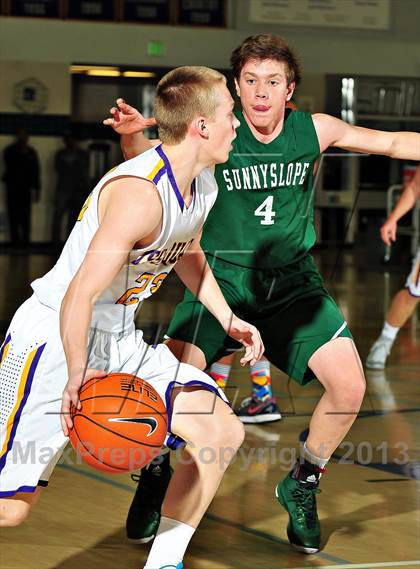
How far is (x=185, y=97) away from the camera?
9.67 feet

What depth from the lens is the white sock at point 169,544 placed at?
9.76 feet

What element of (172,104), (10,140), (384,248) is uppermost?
(172,104)

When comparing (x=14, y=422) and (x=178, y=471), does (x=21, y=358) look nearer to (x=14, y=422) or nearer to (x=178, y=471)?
(x=14, y=422)

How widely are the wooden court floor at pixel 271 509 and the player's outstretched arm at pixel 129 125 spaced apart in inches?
50.2

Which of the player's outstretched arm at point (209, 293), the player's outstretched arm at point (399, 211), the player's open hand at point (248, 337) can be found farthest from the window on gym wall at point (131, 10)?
the player's open hand at point (248, 337)

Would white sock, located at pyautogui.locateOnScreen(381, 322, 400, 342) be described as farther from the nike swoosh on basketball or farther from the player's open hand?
the nike swoosh on basketball

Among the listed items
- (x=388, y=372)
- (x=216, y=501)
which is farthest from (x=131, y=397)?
(x=388, y=372)

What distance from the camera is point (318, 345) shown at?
3686mm

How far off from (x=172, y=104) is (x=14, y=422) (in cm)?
94

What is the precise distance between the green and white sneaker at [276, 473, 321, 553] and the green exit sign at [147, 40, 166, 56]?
13.2 metres

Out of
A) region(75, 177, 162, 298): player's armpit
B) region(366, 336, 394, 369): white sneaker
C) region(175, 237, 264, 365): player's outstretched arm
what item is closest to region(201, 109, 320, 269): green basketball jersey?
region(175, 237, 264, 365): player's outstretched arm

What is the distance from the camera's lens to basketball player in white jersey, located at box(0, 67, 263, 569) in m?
2.89

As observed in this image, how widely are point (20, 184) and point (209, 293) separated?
13.1 m

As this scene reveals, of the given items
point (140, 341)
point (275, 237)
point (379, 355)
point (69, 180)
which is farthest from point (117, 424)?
point (69, 180)
